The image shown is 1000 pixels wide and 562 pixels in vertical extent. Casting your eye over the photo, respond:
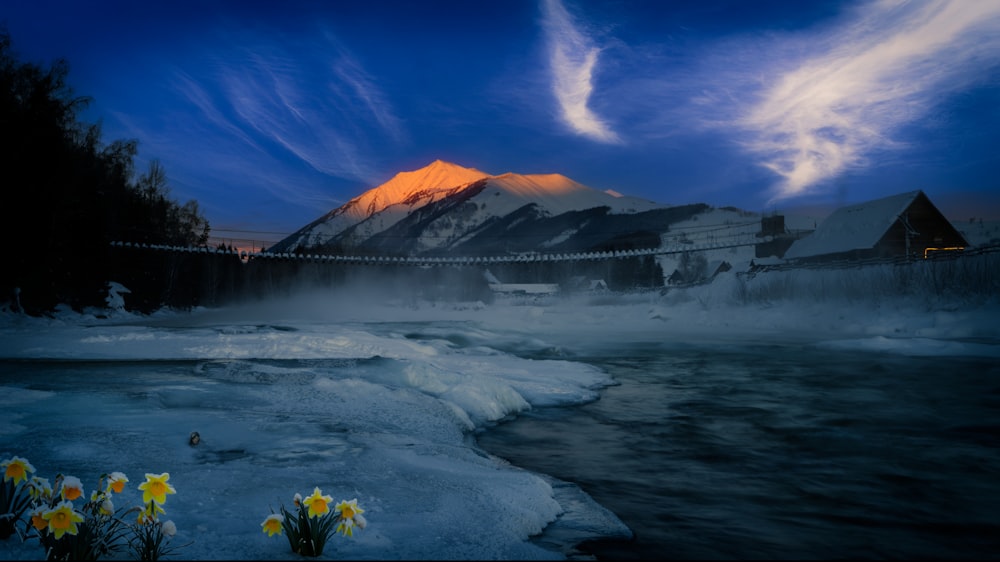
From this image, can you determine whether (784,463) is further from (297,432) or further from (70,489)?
(70,489)

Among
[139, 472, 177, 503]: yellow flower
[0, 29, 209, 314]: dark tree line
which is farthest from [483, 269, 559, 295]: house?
[139, 472, 177, 503]: yellow flower

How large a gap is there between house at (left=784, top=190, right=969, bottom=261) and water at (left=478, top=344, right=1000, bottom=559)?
35230 mm

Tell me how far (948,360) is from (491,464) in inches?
787

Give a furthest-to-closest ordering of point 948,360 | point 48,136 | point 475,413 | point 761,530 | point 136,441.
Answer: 1. point 48,136
2. point 948,360
3. point 475,413
4. point 136,441
5. point 761,530

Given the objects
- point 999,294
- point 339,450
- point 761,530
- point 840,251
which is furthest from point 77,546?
point 840,251

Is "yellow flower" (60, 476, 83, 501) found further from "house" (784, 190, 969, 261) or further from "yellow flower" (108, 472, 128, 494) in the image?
"house" (784, 190, 969, 261)

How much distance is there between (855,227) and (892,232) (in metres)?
3.56

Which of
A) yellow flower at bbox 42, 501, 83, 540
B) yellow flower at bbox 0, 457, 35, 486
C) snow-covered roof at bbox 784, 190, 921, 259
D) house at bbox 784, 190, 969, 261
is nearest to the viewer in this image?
yellow flower at bbox 42, 501, 83, 540

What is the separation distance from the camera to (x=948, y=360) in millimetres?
20578

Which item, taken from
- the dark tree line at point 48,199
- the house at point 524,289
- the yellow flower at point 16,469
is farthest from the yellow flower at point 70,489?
the house at point 524,289

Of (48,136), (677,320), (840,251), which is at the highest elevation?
(48,136)

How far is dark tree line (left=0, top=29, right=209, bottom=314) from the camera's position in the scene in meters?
34.2

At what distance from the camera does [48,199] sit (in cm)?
Answer: 3594

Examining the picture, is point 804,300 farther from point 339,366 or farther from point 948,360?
point 339,366
